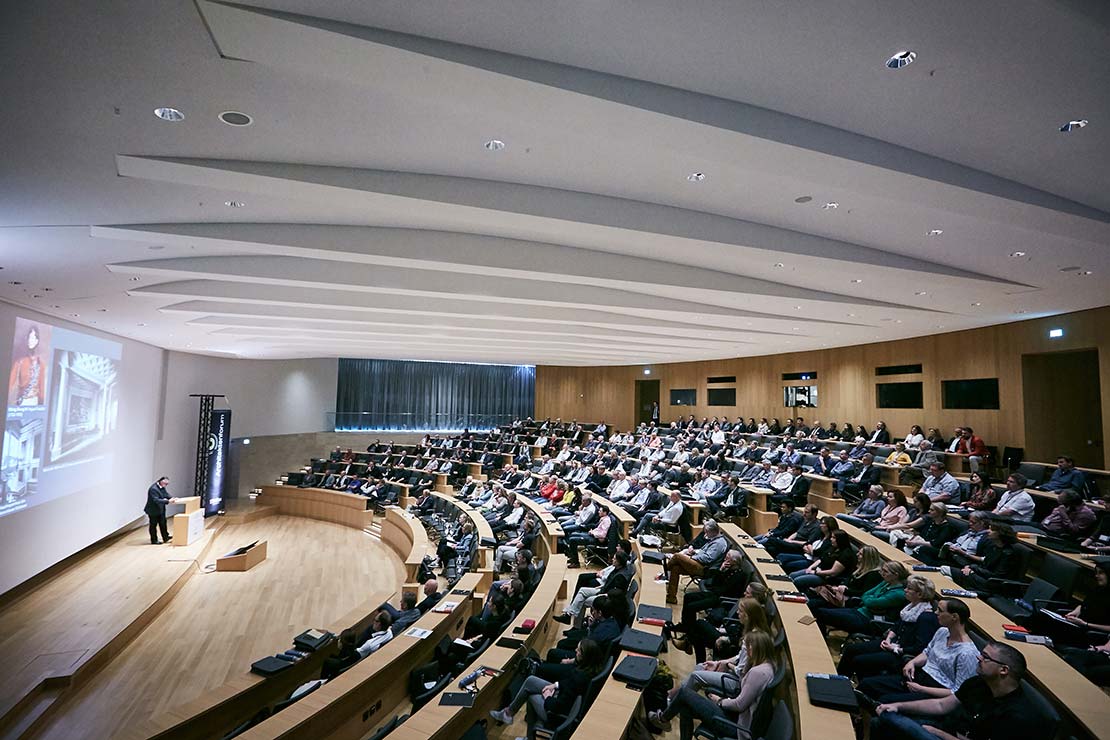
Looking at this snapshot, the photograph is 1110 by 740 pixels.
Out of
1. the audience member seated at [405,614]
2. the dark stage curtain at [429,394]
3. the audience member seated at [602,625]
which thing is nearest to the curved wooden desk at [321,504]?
the dark stage curtain at [429,394]

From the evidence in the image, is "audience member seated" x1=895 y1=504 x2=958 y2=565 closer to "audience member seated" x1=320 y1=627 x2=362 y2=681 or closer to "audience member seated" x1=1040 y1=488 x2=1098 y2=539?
"audience member seated" x1=1040 y1=488 x2=1098 y2=539

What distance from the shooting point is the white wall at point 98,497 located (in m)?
7.84

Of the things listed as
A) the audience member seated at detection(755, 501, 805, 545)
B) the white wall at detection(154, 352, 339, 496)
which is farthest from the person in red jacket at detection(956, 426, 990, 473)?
the white wall at detection(154, 352, 339, 496)

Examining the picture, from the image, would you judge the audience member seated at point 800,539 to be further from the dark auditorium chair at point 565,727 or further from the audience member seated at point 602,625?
the dark auditorium chair at point 565,727

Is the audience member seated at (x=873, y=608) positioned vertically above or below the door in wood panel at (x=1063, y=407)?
below

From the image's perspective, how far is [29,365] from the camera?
7.96 m

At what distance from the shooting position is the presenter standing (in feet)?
40.0

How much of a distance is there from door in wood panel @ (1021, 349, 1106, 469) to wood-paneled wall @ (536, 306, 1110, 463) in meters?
0.16

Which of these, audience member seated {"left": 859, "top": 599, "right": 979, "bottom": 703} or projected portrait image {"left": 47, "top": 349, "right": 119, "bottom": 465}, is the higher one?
projected portrait image {"left": 47, "top": 349, "right": 119, "bottom": 465}

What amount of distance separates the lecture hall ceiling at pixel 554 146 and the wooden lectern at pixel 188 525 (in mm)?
6415

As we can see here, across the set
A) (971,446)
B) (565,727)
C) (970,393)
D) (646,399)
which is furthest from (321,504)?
(970,393)

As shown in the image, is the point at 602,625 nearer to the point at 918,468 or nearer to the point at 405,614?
the point at 405,614

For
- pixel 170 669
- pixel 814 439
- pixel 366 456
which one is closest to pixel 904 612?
pixel 170 669

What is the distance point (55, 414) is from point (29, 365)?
105 cm
